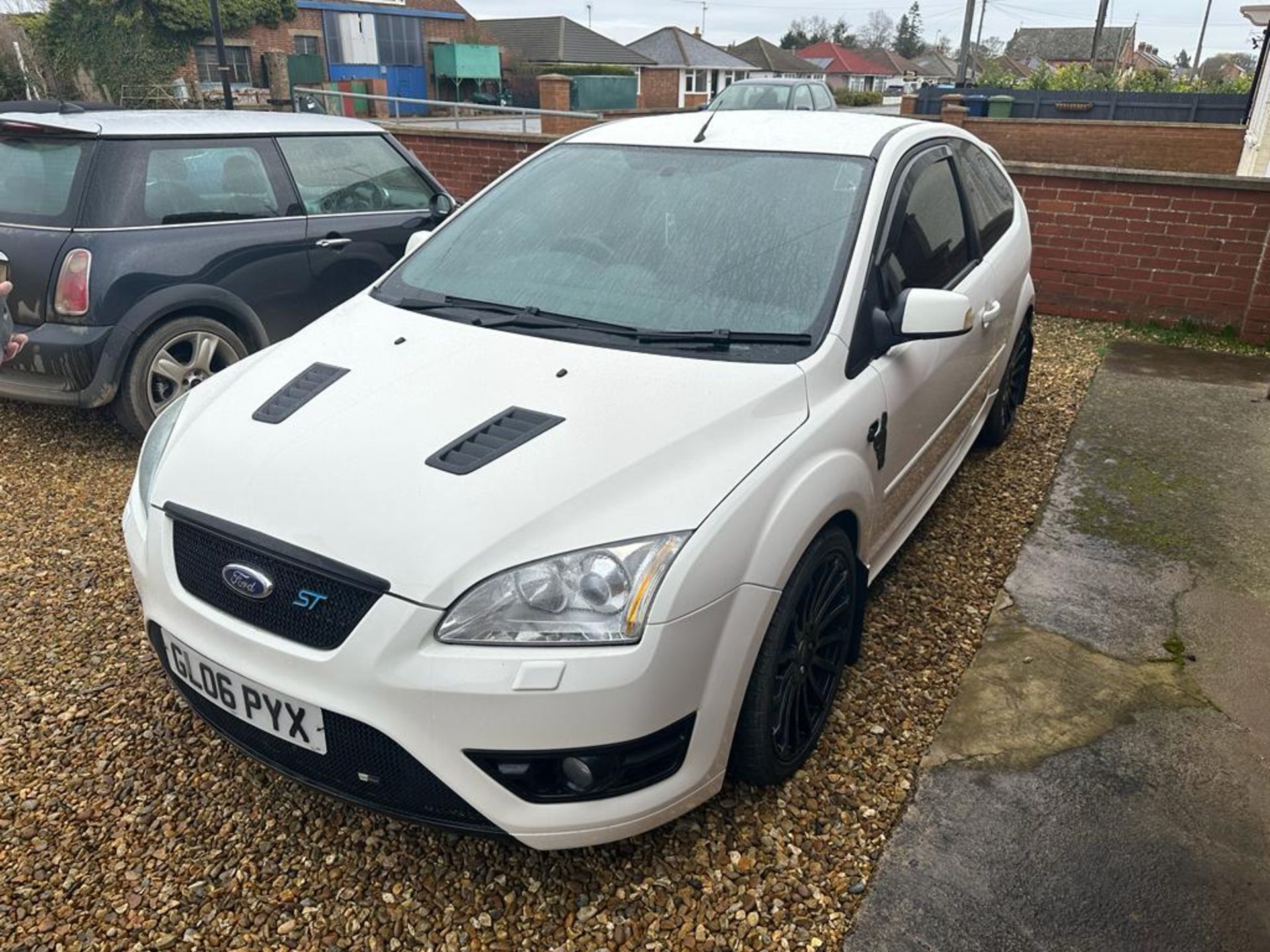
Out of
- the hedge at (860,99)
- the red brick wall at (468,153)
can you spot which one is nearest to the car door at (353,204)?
the red brick wall at (468,153)

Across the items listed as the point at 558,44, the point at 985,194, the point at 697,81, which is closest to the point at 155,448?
the point at 985,194

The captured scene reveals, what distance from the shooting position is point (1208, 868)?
2373mm

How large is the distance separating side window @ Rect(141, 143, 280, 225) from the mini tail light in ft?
1.30

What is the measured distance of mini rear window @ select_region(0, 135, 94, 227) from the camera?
4539 mm

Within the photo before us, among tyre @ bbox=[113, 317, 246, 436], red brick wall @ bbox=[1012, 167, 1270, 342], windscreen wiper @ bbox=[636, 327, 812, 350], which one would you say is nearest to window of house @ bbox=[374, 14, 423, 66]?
red brick wall @ bbox=[1012, 167, 1270, 342]

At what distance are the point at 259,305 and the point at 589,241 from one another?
2.74 metres

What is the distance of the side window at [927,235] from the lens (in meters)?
3.03

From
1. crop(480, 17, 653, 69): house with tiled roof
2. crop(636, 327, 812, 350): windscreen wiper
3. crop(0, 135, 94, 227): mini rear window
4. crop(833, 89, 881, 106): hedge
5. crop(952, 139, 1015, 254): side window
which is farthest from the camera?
crop(480, 17, 653, 69): house with tiled roof

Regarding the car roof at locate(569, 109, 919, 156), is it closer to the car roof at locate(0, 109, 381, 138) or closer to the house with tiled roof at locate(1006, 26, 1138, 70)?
the car roof at locate(0, 109, 381, 138)

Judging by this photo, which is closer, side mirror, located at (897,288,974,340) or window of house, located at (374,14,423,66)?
side mirror, located at (897,288,974,340)

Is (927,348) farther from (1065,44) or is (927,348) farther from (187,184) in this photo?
(1065,44)

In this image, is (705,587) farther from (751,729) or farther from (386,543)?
(386,543)

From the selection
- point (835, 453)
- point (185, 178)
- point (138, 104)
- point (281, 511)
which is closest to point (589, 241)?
point (835, 453)

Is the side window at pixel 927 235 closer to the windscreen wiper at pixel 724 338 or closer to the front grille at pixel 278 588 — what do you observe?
the windscreen wiper at pixel 724 338
